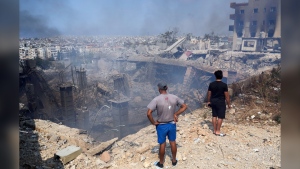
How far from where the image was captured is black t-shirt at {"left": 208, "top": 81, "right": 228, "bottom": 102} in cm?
488

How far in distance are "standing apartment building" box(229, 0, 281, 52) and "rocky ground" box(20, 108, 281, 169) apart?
26.6 metres

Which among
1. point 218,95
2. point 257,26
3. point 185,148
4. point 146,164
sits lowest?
point 146,164

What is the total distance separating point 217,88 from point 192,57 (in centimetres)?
2086

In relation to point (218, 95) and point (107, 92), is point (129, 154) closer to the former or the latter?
point (218, 95)

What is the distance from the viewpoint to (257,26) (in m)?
32.8

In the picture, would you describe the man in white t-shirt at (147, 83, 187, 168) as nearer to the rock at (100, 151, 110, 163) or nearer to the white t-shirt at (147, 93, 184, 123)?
the white t-shirt at (147, 93, 184, 123)

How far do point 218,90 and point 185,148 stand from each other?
124 centimetres

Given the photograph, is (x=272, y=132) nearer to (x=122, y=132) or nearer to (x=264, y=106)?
(x=264, y=106)

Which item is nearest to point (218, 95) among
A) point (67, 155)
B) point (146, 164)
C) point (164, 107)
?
point (164, 107)

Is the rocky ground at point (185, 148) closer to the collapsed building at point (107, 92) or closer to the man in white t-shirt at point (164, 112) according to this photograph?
the man in white t-shirt at point (164, 112)

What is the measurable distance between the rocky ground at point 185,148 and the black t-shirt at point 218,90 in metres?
0.75

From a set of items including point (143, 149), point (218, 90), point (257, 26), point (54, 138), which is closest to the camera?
point (143, 149)

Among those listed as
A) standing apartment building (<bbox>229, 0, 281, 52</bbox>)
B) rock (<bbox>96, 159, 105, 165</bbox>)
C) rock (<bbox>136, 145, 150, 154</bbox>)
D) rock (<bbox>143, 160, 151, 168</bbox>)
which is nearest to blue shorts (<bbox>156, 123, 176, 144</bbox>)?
rock (<bbox>143, 160, 151, 168</bbox>)

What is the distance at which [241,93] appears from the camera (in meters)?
8.11
